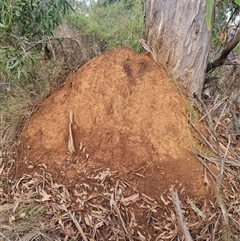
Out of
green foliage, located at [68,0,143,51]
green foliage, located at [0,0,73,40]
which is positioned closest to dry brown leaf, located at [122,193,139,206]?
green foliage, located at [68,0,143,51]

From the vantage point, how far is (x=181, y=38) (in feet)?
8.96

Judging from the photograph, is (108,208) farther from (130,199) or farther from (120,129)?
(120,129)

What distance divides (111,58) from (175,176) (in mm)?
976

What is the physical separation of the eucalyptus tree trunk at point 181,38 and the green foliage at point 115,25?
30cm

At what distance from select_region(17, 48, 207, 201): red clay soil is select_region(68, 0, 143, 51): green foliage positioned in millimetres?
520

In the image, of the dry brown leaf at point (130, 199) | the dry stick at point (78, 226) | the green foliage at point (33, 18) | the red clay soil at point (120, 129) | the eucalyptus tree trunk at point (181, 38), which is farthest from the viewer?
the green foliage at point (33, 18)

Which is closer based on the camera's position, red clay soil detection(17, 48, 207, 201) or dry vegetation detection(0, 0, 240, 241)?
dry vegetation detection(0, 0, 240, 241)

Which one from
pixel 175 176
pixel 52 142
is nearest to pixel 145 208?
pixel 175 176

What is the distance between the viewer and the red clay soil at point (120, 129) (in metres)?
2.35

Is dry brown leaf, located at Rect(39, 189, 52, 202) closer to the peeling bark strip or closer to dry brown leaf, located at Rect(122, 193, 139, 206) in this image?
dry brown leaf, located at Rect(122, 193, 139, 206)

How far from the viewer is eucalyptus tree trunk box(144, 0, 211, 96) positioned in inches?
106

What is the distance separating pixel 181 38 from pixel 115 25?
6.22 feet

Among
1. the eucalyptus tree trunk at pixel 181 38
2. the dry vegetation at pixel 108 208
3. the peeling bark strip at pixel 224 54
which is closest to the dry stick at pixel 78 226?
the dry vegetation at pixel 108 208

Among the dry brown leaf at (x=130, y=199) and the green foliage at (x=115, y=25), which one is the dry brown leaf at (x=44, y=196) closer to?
the dry brown leaf at (x=130, y=199)
